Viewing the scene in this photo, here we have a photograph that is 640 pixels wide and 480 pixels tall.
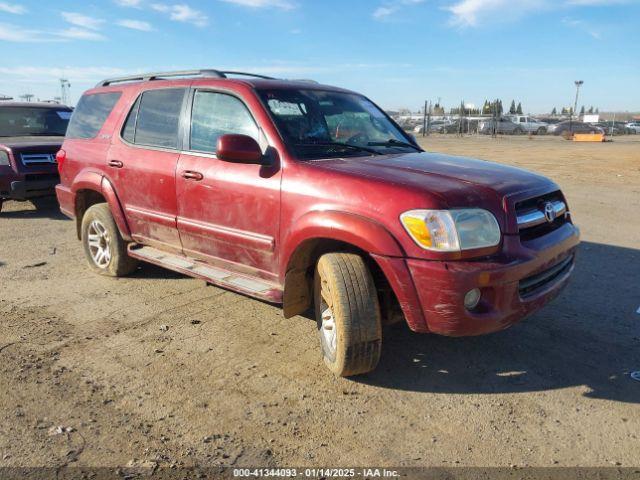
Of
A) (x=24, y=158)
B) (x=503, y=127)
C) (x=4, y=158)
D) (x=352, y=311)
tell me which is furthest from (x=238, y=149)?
(x=503, y=127)

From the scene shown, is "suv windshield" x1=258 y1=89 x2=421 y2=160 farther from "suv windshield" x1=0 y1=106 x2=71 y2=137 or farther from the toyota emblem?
"suv windshield" x1=0 y1=106 x2=71 y2=137

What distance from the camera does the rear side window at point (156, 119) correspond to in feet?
14.7

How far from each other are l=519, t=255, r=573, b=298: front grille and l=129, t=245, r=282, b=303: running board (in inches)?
62.6

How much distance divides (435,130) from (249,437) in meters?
51.1

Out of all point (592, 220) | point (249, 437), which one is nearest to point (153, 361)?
point (249, 437)

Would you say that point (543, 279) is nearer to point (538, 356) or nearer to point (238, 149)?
point (538, 356)

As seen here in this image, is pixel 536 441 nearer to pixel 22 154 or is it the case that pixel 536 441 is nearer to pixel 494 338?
pixel 494 338

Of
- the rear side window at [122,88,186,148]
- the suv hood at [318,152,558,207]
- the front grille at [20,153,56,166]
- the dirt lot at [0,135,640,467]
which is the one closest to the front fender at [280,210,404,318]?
the suv hood at [318,152,558,207]

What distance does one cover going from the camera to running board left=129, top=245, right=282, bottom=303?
375 cm

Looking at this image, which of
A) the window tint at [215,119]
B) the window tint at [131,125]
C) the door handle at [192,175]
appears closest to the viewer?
the window tint at [215,119]

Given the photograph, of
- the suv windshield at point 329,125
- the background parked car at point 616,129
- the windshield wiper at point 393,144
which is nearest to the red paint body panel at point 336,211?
the suv windshield at point 329,125

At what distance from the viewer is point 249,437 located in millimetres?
Answer: 2809

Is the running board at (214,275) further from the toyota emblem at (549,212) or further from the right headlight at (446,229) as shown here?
the toyota emblem at (549,212)

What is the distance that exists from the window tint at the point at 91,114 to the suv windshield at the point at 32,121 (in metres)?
4.71
